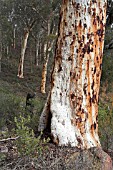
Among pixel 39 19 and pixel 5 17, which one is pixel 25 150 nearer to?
pixel 39 19

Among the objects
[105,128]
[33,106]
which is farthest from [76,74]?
[33,106]

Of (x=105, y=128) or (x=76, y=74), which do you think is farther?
(x=105, y=128)

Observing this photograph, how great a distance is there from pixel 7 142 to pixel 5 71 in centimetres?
Result: 2637

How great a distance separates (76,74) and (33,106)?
361 centimetres

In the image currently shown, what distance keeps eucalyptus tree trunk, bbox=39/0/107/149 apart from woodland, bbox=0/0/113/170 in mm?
201

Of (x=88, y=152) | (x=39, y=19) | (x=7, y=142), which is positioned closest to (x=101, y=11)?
(x=88, y=152)

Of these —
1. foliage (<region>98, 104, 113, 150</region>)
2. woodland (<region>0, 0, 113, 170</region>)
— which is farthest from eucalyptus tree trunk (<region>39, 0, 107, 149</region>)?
foliage (<region>98, 104, 113, 150</region>)

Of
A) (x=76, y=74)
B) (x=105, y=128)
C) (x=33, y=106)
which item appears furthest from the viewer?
(x=33, y=106)

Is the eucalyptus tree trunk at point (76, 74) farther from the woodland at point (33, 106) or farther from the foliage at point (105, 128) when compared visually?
the foliage at point (105, 128)

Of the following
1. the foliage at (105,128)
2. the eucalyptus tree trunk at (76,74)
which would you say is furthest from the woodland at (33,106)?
the eucalyptus tree trunk at (76,74)

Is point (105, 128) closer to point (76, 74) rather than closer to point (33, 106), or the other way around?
point (33, 106)

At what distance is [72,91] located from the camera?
3984mm

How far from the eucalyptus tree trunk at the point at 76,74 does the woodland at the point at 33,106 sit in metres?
0.20

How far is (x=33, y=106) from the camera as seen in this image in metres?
7.45
